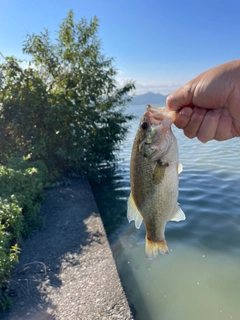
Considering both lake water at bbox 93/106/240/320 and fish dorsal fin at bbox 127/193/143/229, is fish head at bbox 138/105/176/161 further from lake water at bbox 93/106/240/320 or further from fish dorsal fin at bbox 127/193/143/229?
lake water at bbox 93/106/240/320

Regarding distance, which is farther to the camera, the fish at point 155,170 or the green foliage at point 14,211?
the green foliage at point 14,211

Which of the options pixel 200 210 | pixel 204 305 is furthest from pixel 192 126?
pixel 200 210

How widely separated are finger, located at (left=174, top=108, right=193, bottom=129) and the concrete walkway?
2.49 metres

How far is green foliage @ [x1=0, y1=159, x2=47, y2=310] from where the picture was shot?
12.8ft

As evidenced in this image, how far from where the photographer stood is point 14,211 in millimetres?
4914

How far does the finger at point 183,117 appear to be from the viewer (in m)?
2.24

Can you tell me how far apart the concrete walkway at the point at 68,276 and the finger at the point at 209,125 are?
2.41 metres

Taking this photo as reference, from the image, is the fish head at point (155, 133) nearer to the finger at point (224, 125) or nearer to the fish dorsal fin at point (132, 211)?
the fish dorsal fin at point (132, 211)

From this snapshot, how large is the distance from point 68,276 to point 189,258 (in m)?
2.43

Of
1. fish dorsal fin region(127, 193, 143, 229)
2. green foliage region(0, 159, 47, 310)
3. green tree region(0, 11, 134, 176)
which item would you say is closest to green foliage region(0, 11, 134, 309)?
green tree region(0, 11, 134, 176)

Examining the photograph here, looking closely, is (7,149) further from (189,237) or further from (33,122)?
(189,237)

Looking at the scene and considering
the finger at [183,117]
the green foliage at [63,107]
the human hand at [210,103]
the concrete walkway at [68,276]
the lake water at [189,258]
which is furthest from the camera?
the green foliage at [63,107]

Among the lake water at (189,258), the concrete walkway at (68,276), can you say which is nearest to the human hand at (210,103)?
the concrete walkway at (68,276)

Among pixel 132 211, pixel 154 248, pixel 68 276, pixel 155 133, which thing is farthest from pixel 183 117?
pixel 68 276
